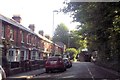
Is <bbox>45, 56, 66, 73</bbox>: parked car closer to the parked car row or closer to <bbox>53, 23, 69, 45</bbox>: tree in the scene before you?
the parked car row

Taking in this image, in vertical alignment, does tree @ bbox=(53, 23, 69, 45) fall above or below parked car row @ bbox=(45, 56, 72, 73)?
above

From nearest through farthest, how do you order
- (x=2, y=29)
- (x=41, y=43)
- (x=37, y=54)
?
(x=2, y=29) → (x=37, y=54) → (x=41, y=43)

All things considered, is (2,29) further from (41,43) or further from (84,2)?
(41,43)

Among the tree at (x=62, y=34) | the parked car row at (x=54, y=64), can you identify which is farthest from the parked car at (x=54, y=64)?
the tree at (x=62, y=34)

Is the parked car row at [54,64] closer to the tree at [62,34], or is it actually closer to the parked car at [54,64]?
the parked car at [54,64]

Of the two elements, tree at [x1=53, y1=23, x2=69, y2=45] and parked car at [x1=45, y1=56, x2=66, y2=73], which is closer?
parked car at [x1=45, y1=56, x2=66, y2=73]

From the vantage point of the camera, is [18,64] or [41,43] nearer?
[18,64]

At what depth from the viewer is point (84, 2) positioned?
25.4 m

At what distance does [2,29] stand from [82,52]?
323ft

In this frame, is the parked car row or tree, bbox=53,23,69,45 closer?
the parked car row

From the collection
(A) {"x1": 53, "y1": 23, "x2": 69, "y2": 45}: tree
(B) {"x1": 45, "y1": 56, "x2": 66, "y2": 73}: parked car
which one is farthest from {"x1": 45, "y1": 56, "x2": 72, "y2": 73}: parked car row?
(A) {"x1": 53, "y1": 23, "x2": 69, "y2": 45}: tree

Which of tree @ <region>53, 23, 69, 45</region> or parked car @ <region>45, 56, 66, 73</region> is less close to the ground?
tree @ <region>53, 23, 69, 45</region>

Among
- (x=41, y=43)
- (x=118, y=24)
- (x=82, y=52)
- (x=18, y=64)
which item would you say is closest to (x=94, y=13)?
(x=118, y=24)

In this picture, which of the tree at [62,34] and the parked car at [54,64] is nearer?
the parked car at [54,64]
